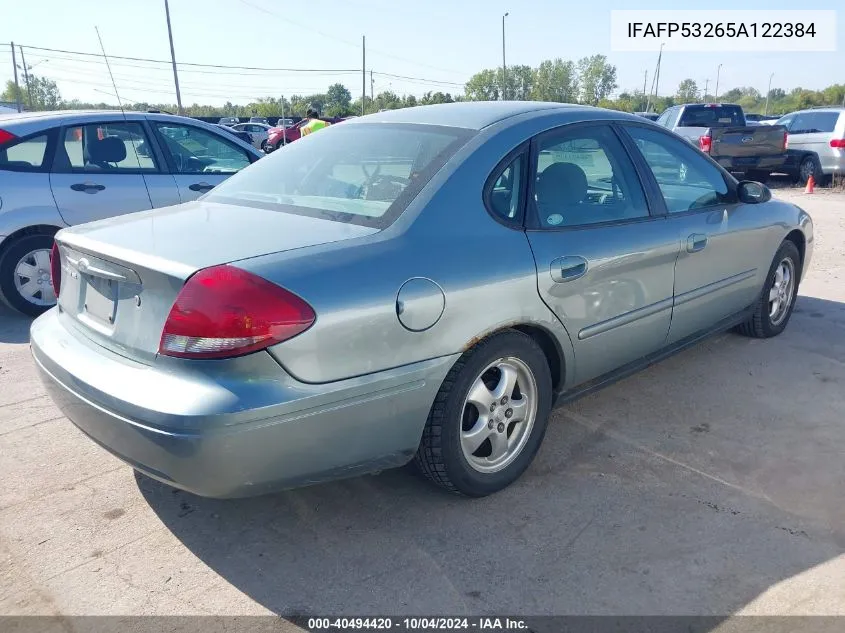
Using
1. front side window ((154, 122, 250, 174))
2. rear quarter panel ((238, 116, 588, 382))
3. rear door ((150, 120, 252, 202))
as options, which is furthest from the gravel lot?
front side window ((154, 122, 250, 174))

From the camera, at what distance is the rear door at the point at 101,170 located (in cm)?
551

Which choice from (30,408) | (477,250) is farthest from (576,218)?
(30,408)

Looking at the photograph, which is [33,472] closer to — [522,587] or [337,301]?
[337,301]

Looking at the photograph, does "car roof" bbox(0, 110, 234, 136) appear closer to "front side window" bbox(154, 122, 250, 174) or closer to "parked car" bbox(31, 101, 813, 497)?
"front side window" bbox(154, 122, 250, 174)

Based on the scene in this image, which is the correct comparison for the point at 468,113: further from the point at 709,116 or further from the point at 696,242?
the point at 709,116

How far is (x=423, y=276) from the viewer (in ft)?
8.19

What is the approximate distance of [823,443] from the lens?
345 centimetres

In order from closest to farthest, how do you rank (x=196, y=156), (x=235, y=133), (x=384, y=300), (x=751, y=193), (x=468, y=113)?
1. (x=384, y=300)
2. (x=468, y=113)
3. (x=751, y=193)
4. (x=196, y=156)
5. (x=235, y=133)

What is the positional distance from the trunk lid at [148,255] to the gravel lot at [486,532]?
30.4 inches

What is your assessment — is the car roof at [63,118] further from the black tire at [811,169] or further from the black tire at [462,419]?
the black tire at [811,169]

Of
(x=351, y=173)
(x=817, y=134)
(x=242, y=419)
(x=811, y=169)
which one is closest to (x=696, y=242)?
(x=351, y=173)

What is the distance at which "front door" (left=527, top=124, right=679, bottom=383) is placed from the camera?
9.95 feet

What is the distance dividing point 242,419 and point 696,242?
269 centimetres

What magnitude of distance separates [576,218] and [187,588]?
218 cm
